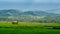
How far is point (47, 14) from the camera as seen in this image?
10.6 metres

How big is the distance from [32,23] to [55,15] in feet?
4.99

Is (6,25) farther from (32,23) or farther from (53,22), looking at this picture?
(53,22)

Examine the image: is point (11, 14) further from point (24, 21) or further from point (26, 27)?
point (26, 27)

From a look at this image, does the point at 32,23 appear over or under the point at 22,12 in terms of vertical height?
under

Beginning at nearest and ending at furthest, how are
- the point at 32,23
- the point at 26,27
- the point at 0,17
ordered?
the point at 26,27, the point at 32,23, the point at 0,17

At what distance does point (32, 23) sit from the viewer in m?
10.1

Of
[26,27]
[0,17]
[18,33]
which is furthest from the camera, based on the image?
[0,17]

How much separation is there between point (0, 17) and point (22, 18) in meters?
1.41

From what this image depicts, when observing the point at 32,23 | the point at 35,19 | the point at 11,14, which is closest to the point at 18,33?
the point at 32,23

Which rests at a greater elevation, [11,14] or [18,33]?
[11,14]

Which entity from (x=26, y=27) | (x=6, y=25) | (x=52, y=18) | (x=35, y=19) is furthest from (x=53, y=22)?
(x=6, y=25)

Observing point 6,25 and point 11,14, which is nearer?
point 6,25

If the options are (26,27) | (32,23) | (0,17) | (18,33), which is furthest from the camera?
(0,17)

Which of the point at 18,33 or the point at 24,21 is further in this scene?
the point at 24,21
